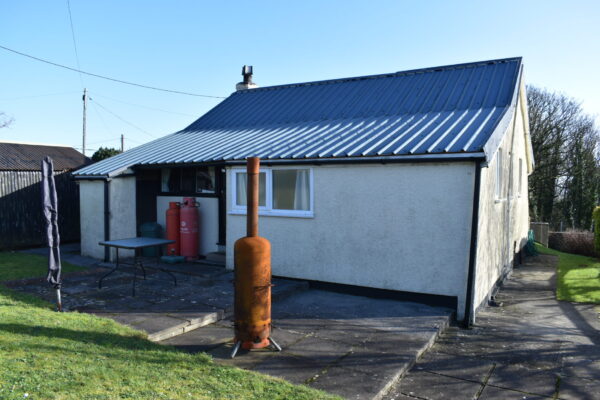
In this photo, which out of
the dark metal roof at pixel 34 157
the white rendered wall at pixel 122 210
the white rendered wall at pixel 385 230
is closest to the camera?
the white rendered wall at pixel 385 230

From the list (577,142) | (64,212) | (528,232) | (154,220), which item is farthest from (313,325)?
(577,142)

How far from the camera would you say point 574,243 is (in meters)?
17.5

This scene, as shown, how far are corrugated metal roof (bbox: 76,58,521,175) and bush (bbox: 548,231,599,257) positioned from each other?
30.4ft

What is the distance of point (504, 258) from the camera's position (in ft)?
35.3

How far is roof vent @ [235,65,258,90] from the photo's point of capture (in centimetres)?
1706

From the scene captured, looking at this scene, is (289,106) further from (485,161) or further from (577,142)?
(577,142)

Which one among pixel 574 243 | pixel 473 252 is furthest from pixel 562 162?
pixel 473 252

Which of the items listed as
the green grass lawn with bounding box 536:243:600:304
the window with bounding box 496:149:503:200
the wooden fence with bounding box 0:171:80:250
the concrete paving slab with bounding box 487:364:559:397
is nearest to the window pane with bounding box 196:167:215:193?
the wooden fence with bounding box 0:171:80:250

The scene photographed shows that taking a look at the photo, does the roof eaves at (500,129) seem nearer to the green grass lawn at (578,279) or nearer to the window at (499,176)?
the window at (499,176)

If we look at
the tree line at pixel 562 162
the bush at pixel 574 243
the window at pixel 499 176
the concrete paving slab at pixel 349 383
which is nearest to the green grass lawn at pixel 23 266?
the concrete paving slab at pixel 349 383

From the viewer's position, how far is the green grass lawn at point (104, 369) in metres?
4.00

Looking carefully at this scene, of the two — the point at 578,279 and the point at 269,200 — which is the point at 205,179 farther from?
the point at 578,279

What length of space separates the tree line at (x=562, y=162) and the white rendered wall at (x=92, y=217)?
83.8 feet

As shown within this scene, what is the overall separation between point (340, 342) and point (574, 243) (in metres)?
15.8
